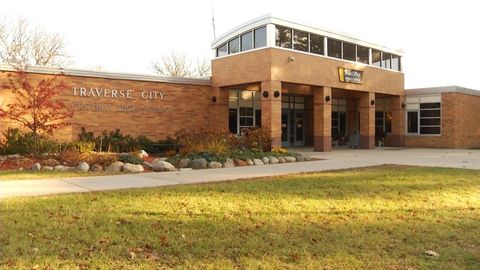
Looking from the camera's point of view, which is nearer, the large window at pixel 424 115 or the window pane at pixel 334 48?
the window pane at pixel 334 48

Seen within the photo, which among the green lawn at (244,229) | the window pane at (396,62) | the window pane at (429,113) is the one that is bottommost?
the green lawn at (244,229)

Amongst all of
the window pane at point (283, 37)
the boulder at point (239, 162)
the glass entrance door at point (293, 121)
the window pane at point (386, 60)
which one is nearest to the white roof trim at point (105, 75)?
the window pane at point (283, 37)

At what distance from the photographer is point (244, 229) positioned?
604cm

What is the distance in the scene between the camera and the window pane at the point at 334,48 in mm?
25906

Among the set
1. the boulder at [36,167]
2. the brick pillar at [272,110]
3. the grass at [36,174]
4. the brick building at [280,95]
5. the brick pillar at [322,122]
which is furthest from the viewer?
the brick pillar at [322,122]

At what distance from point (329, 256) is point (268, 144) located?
1460 centimetres

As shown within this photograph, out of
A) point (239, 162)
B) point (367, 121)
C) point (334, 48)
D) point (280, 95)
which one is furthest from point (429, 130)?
point (239, 162)

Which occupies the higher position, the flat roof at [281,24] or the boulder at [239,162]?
the flat roof at [281,24]

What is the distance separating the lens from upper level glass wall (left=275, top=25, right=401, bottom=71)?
23502mm

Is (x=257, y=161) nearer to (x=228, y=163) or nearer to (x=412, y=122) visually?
(x=228, y=163)

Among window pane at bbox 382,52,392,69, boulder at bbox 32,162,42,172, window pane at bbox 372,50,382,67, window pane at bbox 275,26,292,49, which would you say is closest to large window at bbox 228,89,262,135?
window pane at bbox 275,26,292,49

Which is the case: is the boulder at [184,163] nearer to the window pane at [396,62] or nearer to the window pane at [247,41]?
the window pane at [247,41]

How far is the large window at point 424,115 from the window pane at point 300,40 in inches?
442

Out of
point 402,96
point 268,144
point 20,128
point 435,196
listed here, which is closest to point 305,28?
point 268,144
